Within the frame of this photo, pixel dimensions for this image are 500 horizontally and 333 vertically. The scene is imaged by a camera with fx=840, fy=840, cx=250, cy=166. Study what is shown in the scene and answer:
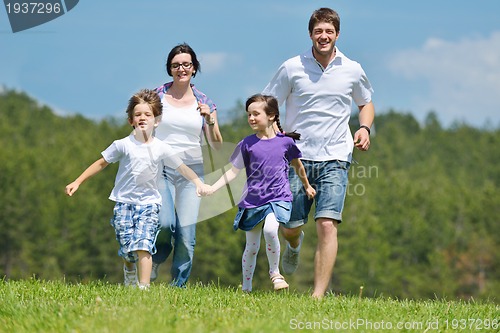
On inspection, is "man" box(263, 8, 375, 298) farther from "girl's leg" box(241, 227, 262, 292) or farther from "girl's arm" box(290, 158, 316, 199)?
"girl's leg" box(241, 227, 262, 292)

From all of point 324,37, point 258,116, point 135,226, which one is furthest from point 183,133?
point 324,37

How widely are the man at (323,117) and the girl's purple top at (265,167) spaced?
36 cm

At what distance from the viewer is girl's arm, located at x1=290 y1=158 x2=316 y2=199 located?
349 inches

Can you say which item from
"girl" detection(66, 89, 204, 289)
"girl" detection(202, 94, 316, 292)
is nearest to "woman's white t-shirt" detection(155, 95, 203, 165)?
"girl" detection(66, 89, 204, 289)

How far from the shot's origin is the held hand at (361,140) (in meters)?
8.87

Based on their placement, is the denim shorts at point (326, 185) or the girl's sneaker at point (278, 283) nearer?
the girl's sneaker at point (278, 283)

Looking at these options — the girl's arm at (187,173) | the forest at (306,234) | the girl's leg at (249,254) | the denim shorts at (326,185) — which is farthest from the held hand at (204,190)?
the forest at (306,234)

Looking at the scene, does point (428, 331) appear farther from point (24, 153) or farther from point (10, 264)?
point (24, 153)

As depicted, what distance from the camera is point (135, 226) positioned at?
8.82m

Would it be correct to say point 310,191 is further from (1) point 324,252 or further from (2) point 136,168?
(2) point 136,168

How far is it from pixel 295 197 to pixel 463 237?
68343mm

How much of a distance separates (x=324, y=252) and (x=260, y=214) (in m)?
0.89

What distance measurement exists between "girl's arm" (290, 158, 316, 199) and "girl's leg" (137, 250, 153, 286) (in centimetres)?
180

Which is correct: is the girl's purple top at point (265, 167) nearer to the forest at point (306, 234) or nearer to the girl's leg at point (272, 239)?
the girl's leg at point (272, 239)
